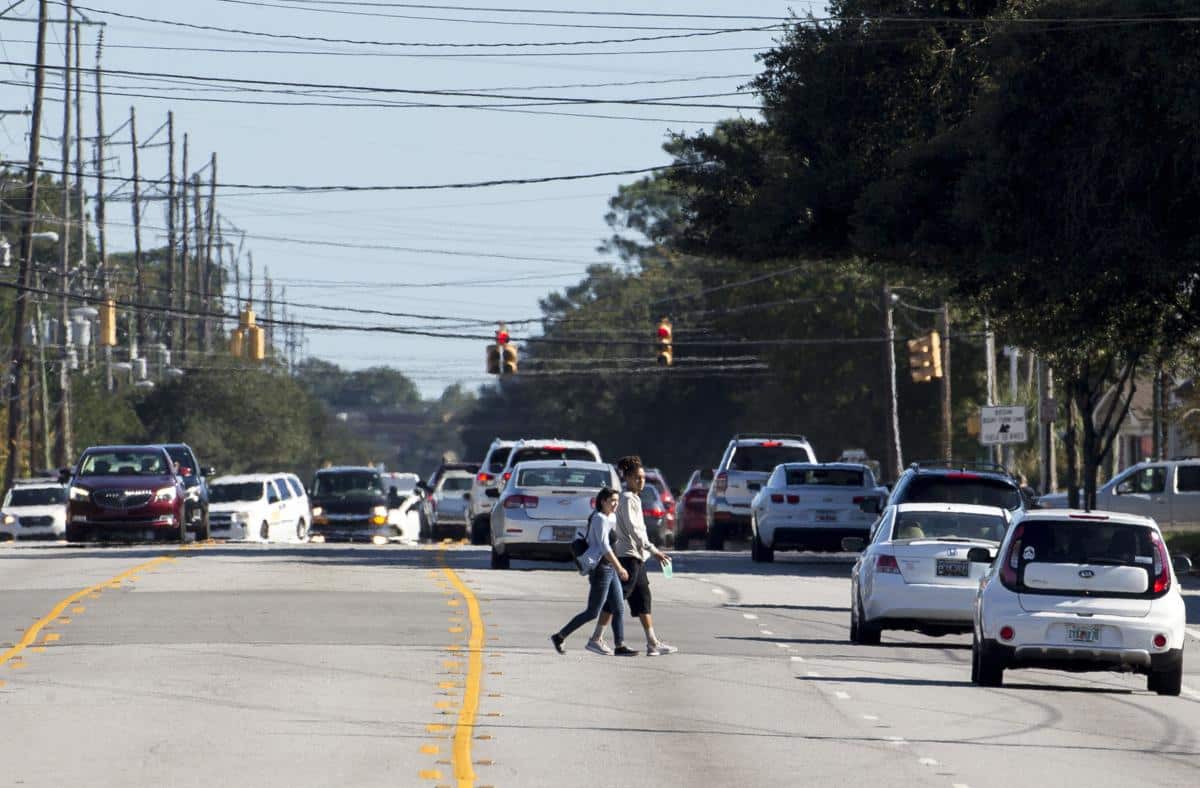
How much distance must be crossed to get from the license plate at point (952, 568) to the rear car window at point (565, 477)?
11.5m

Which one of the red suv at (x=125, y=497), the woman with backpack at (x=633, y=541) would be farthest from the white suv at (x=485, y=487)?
the woman with backpack at (x=633, y=541)

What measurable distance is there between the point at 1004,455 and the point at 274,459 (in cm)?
5210

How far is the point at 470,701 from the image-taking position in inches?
619

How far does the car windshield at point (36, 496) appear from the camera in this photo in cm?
5409

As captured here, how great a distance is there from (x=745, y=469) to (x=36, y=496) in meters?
20.8

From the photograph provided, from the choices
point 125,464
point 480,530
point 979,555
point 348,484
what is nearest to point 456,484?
point 348,484

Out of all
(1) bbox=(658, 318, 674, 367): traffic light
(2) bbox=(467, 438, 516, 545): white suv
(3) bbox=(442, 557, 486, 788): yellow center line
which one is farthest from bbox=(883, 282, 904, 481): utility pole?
(3) bbox=(442, 557, 486, 788): yellow center line

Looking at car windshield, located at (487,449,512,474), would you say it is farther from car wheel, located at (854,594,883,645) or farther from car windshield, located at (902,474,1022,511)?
car wheel, located at (854,594,883,645)

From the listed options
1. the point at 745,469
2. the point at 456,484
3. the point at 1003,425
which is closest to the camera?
the point at 745,469

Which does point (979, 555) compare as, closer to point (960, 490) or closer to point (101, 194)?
point (960, 490)

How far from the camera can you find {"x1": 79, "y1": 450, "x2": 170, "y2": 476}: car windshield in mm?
40469

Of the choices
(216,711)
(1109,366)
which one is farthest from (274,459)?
(216,711)

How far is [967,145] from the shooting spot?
34156 millimetres

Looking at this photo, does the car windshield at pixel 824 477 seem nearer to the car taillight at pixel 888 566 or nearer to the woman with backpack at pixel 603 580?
the car taillight at pixel 888 566
